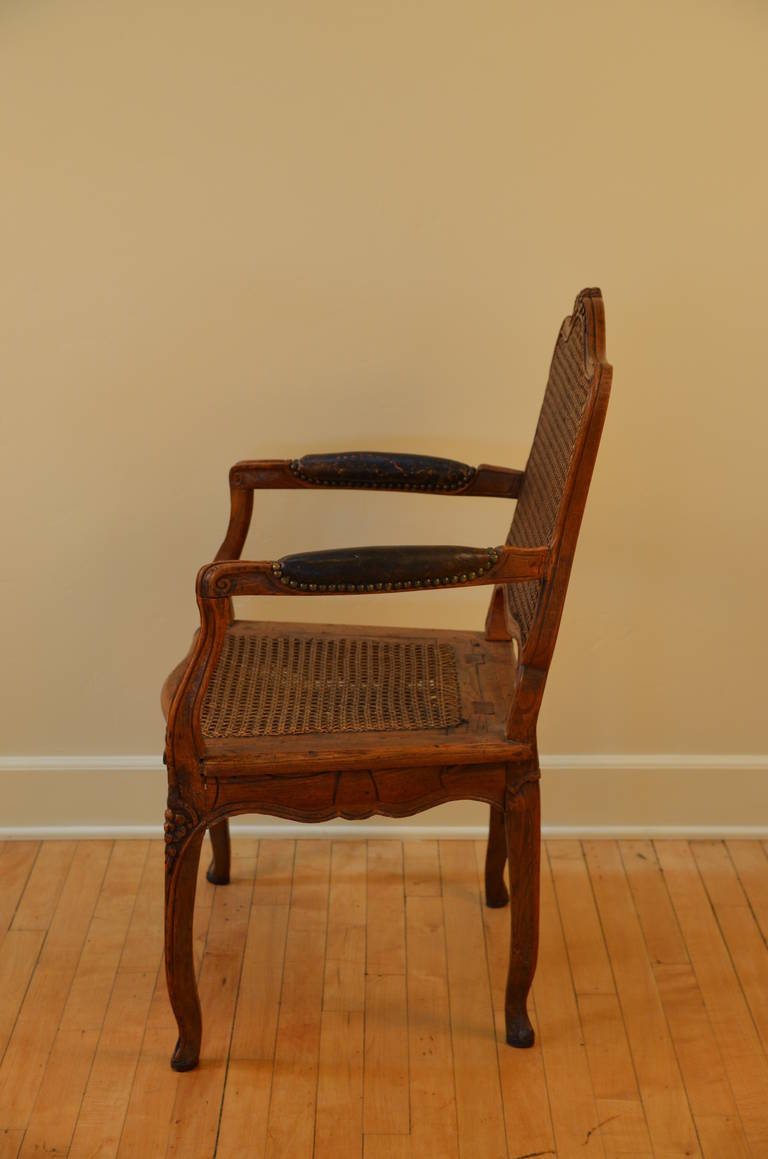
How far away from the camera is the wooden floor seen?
169 centimetres

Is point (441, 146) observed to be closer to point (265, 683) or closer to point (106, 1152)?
point (265, 683)

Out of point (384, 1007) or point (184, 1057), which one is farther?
point (384, 1007)

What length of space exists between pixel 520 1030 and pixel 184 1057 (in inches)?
20.5

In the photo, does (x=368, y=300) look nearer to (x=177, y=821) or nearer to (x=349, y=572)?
(x=349, y=572)

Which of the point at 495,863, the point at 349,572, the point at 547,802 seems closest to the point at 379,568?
the point at 349,572

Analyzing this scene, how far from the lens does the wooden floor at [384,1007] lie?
1.69 m

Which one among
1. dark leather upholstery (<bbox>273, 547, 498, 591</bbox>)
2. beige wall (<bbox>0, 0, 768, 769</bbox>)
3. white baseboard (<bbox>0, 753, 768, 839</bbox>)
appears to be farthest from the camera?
white baseboard (<bbox>0, 753, 768, 839</bbox>)

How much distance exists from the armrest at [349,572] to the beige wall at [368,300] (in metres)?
0.59

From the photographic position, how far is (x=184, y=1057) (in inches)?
70.0

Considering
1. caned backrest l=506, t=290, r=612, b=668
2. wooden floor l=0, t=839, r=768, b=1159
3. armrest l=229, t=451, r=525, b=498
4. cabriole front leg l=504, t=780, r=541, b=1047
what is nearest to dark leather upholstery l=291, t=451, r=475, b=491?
armrest l=229, t=451, r=525, b=498


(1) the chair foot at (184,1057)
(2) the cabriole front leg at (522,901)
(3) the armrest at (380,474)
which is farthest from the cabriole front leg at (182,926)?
(3) the armrest at (380,474)

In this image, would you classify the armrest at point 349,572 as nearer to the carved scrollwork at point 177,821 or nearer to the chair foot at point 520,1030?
the carved scrollwork at point 177,821

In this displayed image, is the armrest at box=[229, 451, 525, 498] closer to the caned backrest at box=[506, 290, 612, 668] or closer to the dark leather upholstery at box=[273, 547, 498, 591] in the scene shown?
the caned backrest at box=[506, 290, 612, 668]

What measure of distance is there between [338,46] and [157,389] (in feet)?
2.10
